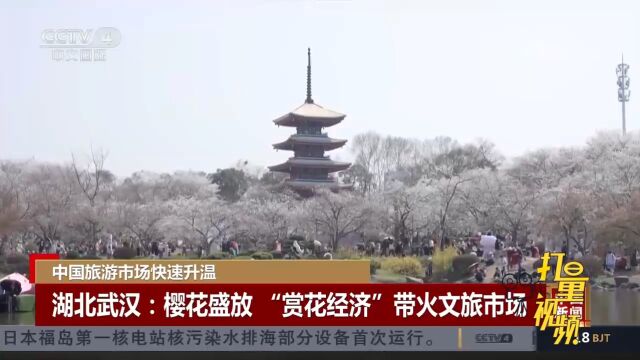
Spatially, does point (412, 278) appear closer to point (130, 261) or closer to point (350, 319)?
point (350, 319)

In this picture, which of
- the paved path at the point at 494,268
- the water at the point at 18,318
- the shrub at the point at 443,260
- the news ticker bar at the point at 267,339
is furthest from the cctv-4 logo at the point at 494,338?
the water at the point at 18,318

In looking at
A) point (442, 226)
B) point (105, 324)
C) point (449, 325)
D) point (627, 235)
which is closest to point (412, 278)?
point (449, 325)

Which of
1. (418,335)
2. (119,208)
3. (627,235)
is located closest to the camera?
(418,335)

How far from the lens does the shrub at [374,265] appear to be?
766cm

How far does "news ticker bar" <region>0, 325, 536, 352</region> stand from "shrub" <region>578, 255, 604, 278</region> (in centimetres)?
112

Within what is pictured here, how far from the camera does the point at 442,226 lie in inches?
370

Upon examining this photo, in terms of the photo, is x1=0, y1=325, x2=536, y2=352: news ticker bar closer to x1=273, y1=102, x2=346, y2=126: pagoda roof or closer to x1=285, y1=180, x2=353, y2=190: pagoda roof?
x1=273, y1=102, x2=346, y2=126: pagoda roof

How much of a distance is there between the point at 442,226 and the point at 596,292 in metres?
2.12

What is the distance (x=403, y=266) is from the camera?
319 inches

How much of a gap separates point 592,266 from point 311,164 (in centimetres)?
390

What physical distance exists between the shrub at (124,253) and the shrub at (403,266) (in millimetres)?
2570

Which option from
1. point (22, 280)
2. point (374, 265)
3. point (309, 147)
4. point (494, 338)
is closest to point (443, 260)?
point (374, 265)

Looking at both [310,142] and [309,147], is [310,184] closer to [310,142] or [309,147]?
[309,147]

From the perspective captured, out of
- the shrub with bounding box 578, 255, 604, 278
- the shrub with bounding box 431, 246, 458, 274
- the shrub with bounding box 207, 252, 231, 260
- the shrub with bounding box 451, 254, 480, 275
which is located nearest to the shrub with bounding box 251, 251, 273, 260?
the shrub with bounding box 207, 252, 231, 260
